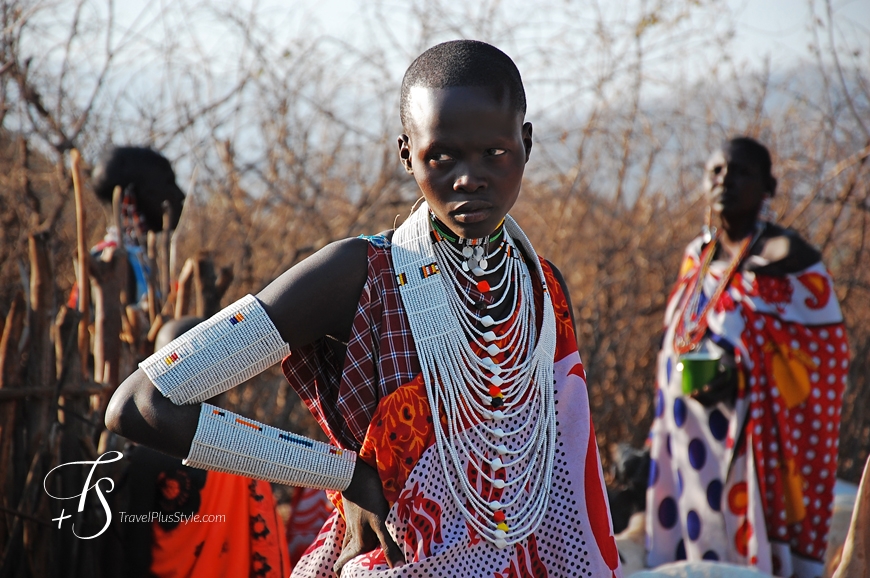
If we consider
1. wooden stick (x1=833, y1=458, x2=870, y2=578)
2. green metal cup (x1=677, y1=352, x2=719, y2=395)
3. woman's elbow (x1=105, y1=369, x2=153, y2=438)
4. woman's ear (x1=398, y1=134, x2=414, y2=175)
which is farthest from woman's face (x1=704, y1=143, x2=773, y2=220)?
woman's elbow (x1=105, y1=369, x2=153, y2=438)

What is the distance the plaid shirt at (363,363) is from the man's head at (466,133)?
183 mm

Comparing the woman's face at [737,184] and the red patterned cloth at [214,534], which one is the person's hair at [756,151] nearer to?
the woman's face at [737,184]

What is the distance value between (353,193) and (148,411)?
5200 mm

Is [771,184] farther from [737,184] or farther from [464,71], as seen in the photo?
[464,71]

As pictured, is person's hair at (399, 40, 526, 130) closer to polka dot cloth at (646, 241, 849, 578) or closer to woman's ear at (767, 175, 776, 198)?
polka dot cloth at (646, 241, 849, 578)

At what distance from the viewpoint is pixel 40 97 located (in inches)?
193

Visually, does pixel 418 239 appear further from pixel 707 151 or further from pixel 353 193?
pixel 707 151

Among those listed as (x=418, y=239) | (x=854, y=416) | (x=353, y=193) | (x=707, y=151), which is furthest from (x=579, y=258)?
(x=418, y=239)

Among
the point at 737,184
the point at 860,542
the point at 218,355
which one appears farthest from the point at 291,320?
the point at 737,184

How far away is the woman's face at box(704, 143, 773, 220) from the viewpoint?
538 centimetres

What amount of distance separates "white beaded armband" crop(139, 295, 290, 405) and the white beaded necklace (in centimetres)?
30

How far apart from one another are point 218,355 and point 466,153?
1.97 ft

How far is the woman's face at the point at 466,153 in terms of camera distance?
171 cm

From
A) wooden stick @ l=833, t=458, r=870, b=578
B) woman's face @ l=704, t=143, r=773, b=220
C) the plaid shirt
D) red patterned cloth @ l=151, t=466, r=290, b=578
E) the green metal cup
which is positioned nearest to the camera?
the plaid shirt
